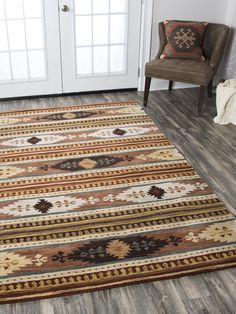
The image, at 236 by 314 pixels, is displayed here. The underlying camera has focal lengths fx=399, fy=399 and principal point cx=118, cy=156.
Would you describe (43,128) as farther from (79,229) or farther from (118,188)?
(79,229)

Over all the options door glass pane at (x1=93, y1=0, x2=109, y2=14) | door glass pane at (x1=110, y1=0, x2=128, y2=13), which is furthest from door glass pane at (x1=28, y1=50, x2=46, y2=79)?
door glass pane at (x1=110, y1=0, x2=128, y2=13)

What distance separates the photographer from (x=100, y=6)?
388 cm

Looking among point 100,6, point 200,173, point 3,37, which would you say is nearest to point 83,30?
point 100,6

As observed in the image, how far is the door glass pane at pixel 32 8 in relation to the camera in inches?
145

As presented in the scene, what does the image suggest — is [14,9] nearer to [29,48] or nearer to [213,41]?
[29,48]

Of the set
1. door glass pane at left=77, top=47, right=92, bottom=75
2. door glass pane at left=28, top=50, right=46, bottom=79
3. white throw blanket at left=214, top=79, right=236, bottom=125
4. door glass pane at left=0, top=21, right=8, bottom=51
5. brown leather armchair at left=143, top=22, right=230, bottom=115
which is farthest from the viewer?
door glass pane at left=77, top=47, right=92, bottom=75

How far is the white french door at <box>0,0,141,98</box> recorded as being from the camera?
148 inches

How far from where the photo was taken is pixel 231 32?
4.10m

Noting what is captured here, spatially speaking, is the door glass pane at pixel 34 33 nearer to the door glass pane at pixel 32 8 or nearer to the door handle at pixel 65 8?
the door glass pane at pixel 32 8

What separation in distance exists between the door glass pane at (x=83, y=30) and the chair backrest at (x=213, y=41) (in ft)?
2.32

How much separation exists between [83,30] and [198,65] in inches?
46.8

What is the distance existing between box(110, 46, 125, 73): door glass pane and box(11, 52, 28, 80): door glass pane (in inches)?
34.9

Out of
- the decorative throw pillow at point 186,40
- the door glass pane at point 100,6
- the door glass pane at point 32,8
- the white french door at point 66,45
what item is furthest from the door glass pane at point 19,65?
the decorative throw pillow at point 186,40

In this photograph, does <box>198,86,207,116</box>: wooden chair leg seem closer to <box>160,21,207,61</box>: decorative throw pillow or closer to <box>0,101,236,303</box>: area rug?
<box>160,21,207,61</box>: decorative throw pillow
